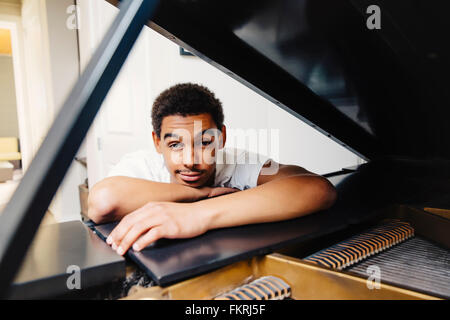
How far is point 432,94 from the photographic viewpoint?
3.59ft

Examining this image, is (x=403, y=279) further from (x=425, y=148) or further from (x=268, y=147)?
(x=268, y=147)

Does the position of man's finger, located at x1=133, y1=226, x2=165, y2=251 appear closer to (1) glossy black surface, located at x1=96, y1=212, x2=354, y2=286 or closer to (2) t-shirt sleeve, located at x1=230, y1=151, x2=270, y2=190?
(1) glossy black surface, located at x1=96, y1=212, x2=354, y2=286

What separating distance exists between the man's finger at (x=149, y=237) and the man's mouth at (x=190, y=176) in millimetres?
468

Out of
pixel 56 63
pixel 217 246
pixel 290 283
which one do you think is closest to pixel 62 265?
pixel 217 246

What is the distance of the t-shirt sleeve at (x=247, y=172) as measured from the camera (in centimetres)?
116

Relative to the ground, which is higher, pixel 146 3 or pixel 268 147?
pixel 146 3

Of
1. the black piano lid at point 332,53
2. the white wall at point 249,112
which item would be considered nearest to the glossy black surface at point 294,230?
the black piano lid at point 332,53

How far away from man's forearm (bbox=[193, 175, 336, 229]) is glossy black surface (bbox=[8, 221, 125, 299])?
20 cm

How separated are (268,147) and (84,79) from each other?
188cm

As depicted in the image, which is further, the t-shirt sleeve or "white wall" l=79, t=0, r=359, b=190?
"white wall" l=79, t=0, r=359, b=190

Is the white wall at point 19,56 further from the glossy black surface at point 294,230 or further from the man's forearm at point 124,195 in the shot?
the glossy black surface at point 294,230

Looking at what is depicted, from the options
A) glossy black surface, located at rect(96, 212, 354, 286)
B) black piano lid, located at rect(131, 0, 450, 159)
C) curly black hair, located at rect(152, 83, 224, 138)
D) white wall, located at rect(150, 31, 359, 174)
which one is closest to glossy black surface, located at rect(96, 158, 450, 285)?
glossy black surface, located at rect(96, 212, 354, 286)

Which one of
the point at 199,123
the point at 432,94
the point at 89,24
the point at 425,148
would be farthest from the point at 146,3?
the point at 89,24

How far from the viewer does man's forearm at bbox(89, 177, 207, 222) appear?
72 centimetres
